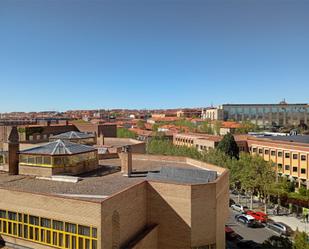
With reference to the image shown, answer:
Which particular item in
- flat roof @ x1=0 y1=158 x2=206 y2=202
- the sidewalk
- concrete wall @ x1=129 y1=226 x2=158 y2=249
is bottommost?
the sidewalk

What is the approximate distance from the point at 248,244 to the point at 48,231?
775 inches

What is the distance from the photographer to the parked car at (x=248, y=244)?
28156 millimetres

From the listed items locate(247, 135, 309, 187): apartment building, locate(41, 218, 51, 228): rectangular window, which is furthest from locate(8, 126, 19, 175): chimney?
locate(247, 135, 309, 187): apartment building

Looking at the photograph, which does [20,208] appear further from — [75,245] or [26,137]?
[26,137]

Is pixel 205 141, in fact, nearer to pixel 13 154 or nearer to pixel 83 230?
pixel 13 154

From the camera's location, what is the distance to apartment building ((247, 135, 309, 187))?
173 ft

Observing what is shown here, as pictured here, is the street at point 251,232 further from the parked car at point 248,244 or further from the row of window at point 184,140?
the row of window at point 184,140

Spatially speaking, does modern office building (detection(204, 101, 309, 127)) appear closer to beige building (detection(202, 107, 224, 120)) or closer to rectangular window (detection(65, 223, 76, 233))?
beige building (detection(202, 107, 224, 120))

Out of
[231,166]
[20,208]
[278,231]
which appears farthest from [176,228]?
[231,166]

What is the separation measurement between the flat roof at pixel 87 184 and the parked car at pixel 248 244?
11.3 m

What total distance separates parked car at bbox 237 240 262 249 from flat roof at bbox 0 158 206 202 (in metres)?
11.3

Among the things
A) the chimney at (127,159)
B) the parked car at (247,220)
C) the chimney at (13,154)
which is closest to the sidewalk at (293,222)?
the parked car at (247,220)

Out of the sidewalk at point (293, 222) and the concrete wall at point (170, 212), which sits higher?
the concrete wall at point (170, 212)

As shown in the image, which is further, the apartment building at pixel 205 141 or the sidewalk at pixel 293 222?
the apartment building at pixel 205 141
